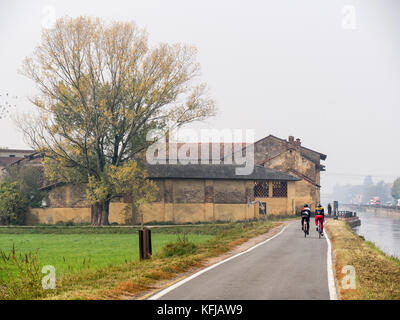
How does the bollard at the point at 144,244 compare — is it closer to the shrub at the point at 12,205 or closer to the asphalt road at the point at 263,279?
the asphalt road at the point at 263,279

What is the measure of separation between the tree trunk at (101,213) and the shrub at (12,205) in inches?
336

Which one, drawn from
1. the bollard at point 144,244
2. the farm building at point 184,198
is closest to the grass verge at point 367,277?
the bollard at point 144,244

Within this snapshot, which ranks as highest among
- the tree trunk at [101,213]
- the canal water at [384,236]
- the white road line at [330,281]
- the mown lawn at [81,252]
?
the tree trunk at [101,213]

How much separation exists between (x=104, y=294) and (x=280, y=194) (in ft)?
172

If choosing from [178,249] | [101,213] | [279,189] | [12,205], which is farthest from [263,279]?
[279,189]

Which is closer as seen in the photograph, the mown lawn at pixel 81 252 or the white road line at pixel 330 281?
the white road line at pixel 330 281

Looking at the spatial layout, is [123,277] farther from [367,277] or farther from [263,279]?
[367,277]

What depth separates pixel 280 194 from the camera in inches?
2450

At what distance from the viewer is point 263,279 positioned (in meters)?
13.2

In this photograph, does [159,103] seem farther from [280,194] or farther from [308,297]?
[308,297]

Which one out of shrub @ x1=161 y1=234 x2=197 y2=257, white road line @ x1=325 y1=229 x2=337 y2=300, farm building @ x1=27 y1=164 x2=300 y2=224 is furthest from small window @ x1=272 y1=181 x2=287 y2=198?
white road line @ x1=325 y1=229 x2=337 y2=300

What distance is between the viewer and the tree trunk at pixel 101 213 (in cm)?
4991

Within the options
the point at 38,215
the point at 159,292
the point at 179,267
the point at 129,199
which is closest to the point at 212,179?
the point at 129,199

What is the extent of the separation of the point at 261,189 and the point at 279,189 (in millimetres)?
2297
